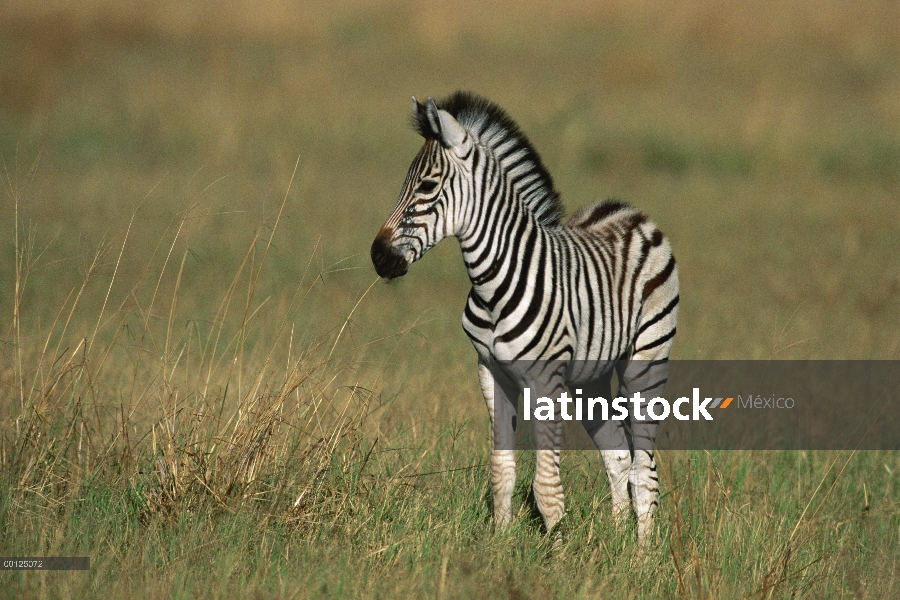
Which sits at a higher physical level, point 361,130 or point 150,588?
point 361,130

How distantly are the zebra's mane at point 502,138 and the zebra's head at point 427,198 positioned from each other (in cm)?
13

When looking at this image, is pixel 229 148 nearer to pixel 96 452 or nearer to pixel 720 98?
pixel 720 98

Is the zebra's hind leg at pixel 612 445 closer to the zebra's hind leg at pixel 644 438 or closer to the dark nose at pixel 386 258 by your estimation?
the zebra's hind leg at pixel 644 438

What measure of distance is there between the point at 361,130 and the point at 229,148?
8.95 ft

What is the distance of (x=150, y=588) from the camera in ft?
15.3

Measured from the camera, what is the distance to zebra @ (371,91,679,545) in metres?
5.45

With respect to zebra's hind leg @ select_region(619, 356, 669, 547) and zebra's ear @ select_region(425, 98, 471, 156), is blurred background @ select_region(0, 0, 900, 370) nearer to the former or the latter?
zebra's ear @ select_region(425, 98, 471, 156)

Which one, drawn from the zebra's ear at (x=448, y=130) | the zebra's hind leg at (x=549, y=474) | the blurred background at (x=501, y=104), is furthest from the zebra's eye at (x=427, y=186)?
the blurred background at (x=501, y=104)

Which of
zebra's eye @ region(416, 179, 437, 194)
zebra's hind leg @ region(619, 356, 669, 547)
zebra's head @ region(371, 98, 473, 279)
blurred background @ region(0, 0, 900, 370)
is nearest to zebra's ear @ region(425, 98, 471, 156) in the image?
zebra's head @ region(371, 98, 473, 279)

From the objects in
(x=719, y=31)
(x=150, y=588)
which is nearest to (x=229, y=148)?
(x=719, y=31)

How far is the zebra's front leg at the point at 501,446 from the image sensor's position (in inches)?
226

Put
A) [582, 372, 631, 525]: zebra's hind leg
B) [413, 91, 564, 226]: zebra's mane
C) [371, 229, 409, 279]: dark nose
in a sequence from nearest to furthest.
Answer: [371, 229, 409, 279]: dark nose
[413, 91, 564, 226]: zebra's mane
[582, 372, 631, 525]: zebra's hind leg

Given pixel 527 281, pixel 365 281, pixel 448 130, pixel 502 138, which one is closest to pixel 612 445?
pixel 527 281

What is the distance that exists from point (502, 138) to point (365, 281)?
25.3 ft
